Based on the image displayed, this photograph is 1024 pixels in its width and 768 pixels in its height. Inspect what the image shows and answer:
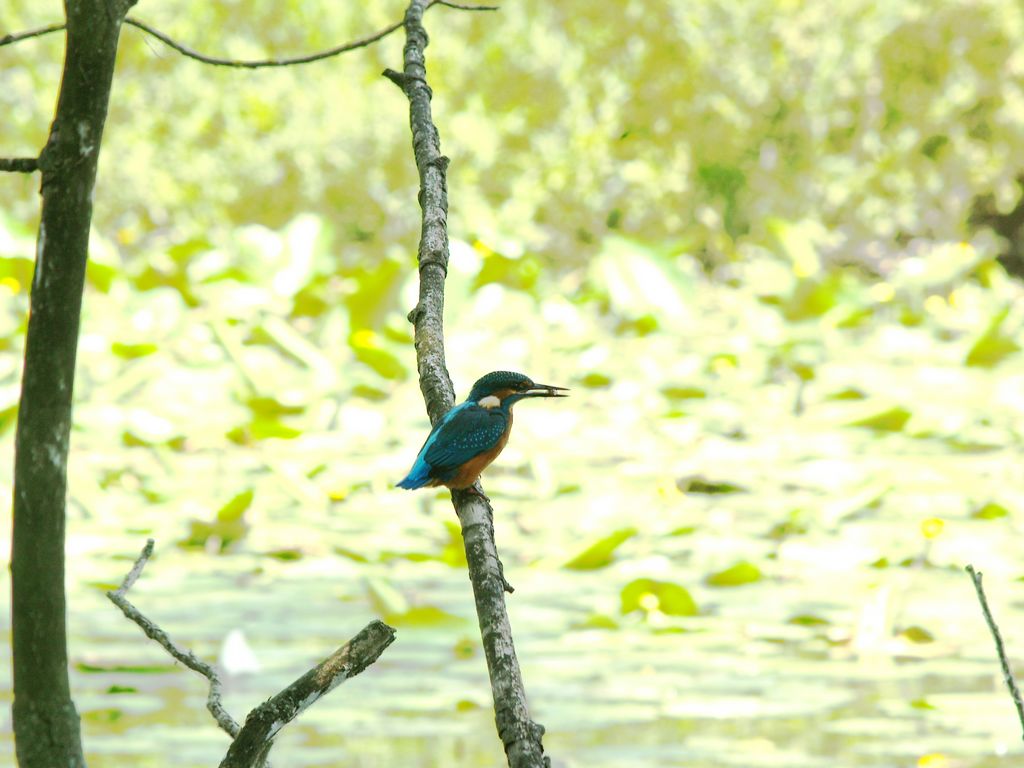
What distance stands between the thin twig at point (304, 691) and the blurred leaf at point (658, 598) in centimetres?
145

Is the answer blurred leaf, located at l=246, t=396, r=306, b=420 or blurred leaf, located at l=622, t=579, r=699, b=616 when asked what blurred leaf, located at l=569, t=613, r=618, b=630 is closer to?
blurred leaf, located at l=622, t=579, r=699, b=616

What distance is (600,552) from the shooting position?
2.85 meters

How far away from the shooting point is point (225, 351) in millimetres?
3865

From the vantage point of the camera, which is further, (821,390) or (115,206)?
(115,206)

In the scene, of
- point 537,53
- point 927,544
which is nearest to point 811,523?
point 927,544

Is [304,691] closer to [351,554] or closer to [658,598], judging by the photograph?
[658,598]

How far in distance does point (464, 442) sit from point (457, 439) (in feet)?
0.07

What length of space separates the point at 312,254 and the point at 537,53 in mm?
1018

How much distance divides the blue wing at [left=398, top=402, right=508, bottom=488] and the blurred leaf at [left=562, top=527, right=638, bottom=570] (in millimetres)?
1086

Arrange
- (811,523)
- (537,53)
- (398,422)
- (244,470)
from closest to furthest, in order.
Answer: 1. (811,523)
2. (244,470)
3. (398,422)
4. (537,53)

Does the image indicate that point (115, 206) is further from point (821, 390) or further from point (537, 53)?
point (821, 390)

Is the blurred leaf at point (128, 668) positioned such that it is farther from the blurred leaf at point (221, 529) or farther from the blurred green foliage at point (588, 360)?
the blurred leaf at point (221, 529)

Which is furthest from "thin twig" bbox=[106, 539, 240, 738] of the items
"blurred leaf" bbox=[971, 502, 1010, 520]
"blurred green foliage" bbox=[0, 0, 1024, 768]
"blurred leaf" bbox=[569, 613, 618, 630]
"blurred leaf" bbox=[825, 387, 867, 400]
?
"blurred leaf" bbox=[825, 387, 867, 400]

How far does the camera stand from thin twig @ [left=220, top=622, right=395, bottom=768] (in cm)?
113
